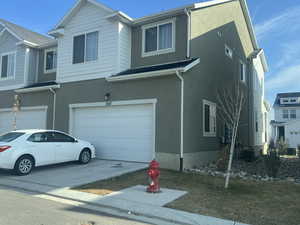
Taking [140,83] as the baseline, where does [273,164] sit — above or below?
below

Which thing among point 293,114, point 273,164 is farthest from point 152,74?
point 293,114

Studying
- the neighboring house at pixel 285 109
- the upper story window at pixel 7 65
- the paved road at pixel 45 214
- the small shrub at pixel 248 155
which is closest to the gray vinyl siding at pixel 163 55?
the small shrub at pixel 248 155

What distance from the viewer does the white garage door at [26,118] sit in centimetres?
1533

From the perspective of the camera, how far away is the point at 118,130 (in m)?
12.5

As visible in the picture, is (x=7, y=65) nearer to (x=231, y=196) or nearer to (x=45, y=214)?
(x=45, y=214)

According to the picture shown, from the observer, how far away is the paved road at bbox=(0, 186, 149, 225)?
5.21m

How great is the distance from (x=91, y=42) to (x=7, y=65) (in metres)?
7.11

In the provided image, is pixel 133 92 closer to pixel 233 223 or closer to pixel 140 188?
pixel 140 188

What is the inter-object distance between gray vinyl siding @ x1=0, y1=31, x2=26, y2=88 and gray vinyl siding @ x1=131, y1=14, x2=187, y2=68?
7.74 m

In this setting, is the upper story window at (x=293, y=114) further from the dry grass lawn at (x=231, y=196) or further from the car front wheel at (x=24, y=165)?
the car front wheel at (x=24, y=165)

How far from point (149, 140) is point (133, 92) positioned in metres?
2.21

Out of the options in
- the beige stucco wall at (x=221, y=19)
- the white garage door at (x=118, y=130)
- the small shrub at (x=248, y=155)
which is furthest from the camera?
the small shrub at (x=248, y=155)

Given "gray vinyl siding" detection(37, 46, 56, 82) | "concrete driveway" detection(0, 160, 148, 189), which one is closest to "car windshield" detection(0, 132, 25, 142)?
"concrete driveway" detection(0, 160, 148, 189)

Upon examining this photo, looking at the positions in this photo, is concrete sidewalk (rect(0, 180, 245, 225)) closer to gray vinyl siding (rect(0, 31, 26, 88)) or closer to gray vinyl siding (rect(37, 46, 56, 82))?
gray vinyl siding (rect(37, 46, 56, 82))
